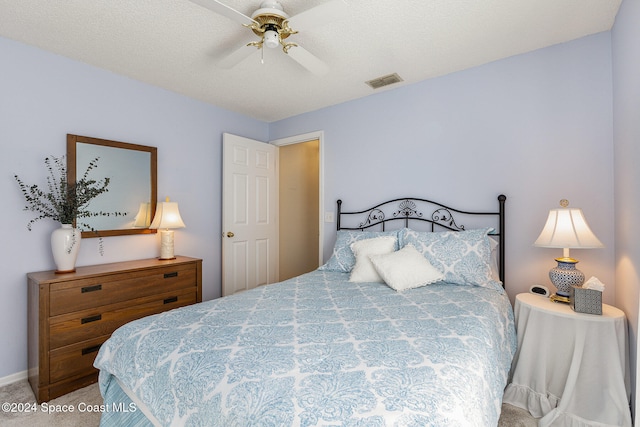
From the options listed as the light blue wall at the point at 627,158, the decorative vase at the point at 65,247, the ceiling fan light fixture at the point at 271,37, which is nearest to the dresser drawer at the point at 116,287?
the decorative vase at the point at 65,247

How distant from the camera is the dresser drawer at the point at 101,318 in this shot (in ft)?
6.66

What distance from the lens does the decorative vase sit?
7.16 feet

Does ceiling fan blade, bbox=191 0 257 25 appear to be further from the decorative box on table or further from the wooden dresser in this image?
the decorative box on table

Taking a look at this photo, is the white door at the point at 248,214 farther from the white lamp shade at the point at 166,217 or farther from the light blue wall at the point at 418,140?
the white lamp shade at the point at 166,217

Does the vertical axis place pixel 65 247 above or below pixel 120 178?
below

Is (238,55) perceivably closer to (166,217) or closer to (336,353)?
(166,217)

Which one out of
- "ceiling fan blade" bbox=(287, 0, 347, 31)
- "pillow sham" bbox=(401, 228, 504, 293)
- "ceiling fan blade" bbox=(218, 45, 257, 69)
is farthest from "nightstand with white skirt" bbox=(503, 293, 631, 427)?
"ceiling fan blade" bbox=(218, 45, 257, 69)

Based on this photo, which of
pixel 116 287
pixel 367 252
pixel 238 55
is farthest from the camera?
pixel 367 252

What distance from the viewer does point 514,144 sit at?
2359mm

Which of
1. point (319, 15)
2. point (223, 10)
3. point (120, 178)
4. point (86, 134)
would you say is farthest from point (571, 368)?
point (86, 134)

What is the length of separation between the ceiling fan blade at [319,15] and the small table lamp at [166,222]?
1993 mm

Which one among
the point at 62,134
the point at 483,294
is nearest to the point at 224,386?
the point at 483,294

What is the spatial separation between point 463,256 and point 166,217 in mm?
2603

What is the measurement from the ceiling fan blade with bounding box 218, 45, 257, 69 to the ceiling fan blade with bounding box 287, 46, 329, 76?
25 cm
